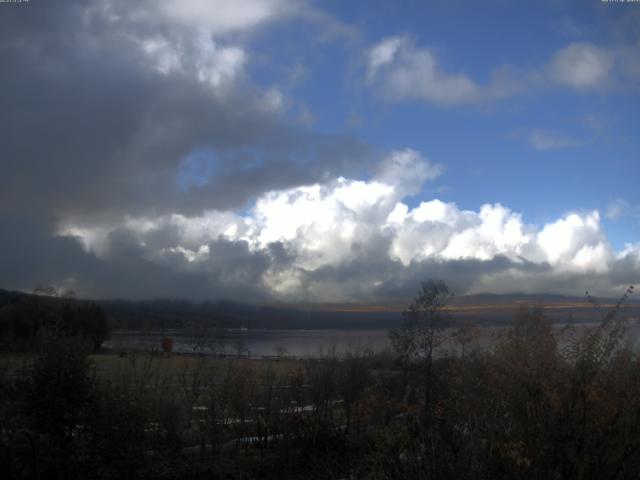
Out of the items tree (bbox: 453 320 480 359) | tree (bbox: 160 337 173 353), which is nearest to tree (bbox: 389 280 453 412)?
tree (bbox: 453 320 480 359)

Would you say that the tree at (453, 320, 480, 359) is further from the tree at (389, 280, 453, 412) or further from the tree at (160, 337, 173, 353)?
the tree at (160, 337, 173, 353)

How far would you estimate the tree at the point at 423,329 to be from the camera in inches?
906

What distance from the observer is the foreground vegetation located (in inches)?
270

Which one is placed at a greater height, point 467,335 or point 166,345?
point 467,335

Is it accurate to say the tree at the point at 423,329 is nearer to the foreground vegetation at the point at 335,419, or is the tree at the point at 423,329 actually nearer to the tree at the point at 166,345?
the foreground vegetation at the point at 335,419

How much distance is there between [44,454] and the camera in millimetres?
9836

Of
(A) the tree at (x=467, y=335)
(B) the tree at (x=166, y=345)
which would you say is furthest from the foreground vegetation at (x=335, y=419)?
(B) the tree at (x=166, y=345)

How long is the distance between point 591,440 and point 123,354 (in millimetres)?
15317

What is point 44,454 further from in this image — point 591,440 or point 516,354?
point 591,440

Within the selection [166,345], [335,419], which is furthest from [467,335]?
[166,345]

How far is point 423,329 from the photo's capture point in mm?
23719

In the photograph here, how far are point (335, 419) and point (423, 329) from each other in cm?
921

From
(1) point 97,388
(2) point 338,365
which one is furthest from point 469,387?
(2) point 338,365

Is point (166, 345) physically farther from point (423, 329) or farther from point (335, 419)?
point (335, 419)
